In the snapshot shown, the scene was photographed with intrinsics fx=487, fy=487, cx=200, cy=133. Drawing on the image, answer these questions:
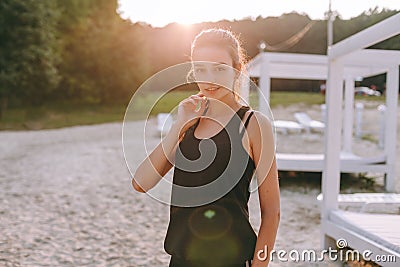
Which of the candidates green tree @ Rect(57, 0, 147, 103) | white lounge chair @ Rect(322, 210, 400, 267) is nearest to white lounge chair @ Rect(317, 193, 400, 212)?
white lounge chair @ Rect(322, 210, 400, 267)

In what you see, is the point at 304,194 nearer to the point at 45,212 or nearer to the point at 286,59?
the point at 286,59

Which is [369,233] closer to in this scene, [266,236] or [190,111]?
[266,236]

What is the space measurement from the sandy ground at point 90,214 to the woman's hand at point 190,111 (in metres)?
0.58

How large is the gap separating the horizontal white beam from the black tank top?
2.15 meters

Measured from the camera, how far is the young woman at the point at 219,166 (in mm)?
1313

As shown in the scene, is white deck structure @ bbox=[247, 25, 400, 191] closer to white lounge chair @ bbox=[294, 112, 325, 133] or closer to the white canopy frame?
the white canopy frame

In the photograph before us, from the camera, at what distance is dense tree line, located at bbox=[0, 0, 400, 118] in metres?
19.6

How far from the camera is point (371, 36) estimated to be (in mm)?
3365

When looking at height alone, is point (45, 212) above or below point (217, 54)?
below

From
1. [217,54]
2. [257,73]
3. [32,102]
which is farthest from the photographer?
[32,102]

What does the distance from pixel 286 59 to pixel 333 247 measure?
4.95 metres

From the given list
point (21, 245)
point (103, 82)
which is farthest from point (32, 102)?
point (21, 245)

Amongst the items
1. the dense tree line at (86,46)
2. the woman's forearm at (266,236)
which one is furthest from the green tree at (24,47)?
the woman's forearm at (266,236)

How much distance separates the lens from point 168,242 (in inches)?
55.5
